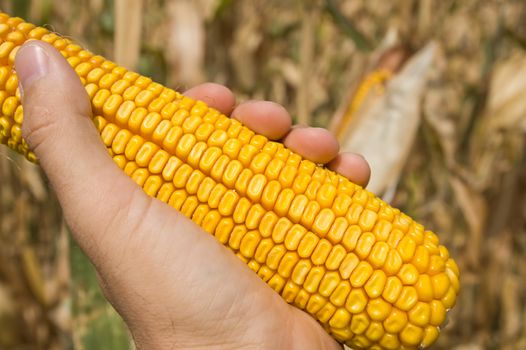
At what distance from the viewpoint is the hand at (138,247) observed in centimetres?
133

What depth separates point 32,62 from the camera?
1340 mm

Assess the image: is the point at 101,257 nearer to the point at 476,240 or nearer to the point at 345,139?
→ the point at 345,139

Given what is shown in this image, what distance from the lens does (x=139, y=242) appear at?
1355mm

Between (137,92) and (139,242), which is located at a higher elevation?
(137,92)

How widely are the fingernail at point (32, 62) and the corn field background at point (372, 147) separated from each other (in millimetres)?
907

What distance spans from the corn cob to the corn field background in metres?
0.83

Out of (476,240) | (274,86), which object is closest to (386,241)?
(476,240)

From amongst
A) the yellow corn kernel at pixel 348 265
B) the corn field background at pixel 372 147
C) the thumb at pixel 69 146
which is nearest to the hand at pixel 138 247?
the thumb at pixel 69 146

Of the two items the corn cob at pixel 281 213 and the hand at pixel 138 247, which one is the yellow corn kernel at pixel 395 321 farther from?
the hand at pixel 138 247

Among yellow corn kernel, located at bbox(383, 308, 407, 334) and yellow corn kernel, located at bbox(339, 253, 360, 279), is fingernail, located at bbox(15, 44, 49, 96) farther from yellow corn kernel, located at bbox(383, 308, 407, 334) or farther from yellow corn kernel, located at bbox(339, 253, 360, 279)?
yellow corn kernel, located at bbox(383, 308, 407, 334)

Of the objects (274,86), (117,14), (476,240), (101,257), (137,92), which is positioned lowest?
(274,86)

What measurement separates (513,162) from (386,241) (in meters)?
2.23

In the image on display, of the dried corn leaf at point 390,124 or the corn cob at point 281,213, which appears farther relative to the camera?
the dried corn leaf at point 390,124

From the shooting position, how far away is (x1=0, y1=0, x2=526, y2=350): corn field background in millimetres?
2598
